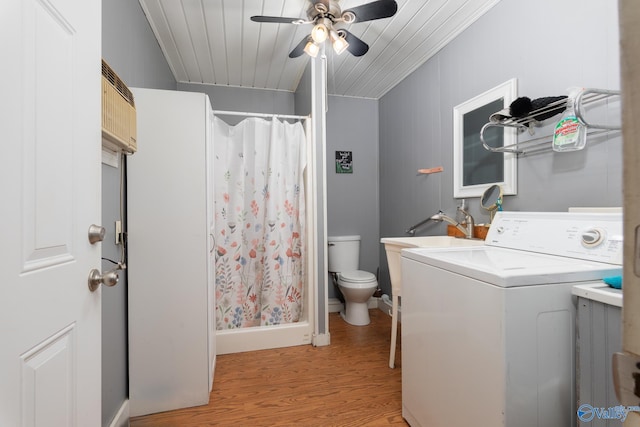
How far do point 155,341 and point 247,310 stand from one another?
834 mm

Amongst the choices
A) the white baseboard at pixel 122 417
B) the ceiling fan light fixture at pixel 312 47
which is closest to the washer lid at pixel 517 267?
the ceiling fan light fixture at pixel 312 47

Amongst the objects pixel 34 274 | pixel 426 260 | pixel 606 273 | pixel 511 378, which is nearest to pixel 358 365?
pixel 426 260

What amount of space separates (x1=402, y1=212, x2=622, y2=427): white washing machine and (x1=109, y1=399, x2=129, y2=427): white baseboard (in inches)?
55.9

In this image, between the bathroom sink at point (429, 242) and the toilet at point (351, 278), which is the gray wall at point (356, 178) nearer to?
the toilet at point (351, 278)

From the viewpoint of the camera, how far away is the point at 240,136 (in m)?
2.29

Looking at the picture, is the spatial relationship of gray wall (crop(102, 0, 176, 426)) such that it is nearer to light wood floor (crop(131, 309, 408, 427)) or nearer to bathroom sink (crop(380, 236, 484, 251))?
light wood floor (crop(131, 309, 408, 427))

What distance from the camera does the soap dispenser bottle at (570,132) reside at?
1.22 m

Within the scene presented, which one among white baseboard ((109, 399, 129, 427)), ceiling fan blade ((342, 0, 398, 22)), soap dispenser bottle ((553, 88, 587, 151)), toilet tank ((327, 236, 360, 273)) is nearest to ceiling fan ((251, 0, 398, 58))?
ceiling fan blade ((342, 0, 398, 22))

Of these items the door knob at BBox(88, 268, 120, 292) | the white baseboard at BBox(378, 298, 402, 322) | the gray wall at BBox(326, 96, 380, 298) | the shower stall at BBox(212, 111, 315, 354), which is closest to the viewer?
the door knob at BBox(88, 268, 120, 292)

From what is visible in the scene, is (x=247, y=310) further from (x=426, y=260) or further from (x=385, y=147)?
(x=385, y=147)

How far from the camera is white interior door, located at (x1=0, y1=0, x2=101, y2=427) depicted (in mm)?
563

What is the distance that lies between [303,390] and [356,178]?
220 centimetres

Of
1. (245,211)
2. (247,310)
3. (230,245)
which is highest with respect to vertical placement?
(245,211)

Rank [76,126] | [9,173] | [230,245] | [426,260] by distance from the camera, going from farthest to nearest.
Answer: [230,245]
[426,260]
[76,126]
[9,173]
